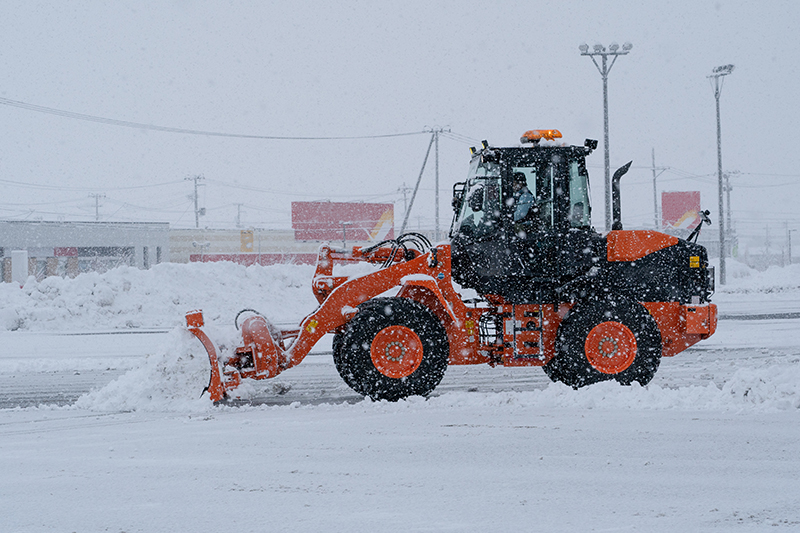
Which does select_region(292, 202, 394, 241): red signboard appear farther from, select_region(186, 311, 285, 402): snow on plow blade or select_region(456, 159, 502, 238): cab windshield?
select_region(186, 311, 285, 402): snow on plow blade

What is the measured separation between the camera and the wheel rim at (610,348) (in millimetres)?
7984

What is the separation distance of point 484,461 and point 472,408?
193 cm

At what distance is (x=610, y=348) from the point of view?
26.2ft

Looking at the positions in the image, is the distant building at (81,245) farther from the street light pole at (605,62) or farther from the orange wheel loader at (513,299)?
the orange wheel loader at (513,299)

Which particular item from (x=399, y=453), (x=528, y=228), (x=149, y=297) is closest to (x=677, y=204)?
(x=149, y=297)

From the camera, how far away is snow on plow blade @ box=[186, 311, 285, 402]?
24.4 feet

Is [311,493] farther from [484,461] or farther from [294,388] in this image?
[294,388]

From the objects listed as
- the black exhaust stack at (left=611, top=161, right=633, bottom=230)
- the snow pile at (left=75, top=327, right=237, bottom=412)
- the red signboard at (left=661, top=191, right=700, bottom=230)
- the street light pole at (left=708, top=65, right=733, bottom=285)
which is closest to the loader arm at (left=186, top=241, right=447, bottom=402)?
the snow pile at (left=75, top=327, right=237, bottom=412)

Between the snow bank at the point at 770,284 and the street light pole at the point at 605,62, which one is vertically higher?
the street light pole at the point at 605,62

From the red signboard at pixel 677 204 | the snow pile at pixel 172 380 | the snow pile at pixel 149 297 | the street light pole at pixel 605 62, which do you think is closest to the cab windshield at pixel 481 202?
the snow pile at pixel 172 380

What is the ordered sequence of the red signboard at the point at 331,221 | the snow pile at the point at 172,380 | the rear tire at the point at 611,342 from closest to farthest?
the snow pile at the point at 172,380, the rear tire at the point at 611,342, the red signboard at the point at 331,221

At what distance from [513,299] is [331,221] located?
4995 cm

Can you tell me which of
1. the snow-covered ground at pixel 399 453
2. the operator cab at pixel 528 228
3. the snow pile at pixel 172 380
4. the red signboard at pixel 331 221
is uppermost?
the red signboard at pixel 331 221

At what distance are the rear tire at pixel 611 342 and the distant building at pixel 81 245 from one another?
123ft
